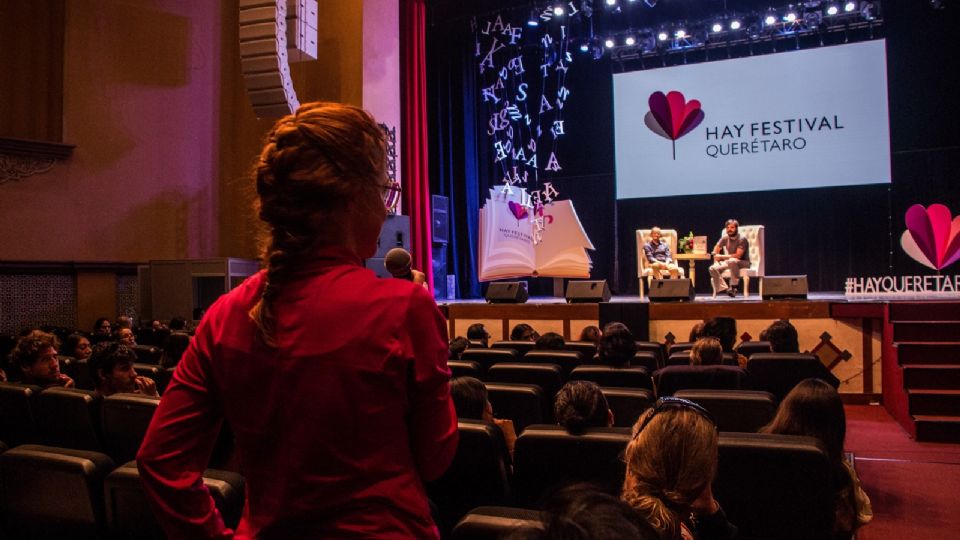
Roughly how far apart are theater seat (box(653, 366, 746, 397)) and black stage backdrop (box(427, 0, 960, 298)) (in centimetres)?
770

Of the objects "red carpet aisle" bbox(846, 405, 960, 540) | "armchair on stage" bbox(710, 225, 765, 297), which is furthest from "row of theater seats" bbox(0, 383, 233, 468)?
"armchair on stage" bbox(710, 225, 765, 297)

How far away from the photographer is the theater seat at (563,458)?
182 cm

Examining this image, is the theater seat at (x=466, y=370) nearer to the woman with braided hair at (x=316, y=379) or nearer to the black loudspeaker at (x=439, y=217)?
the woman with braided hair at (x=316, y=379)

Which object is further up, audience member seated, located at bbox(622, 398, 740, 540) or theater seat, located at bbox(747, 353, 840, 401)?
audience member seated, located at bbox(622, 398, 740, 540)

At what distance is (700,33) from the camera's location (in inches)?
391

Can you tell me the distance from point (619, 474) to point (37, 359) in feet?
9.12

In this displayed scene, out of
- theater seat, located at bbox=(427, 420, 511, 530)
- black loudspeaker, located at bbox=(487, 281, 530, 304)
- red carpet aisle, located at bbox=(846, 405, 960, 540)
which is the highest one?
black loudspeaker, located at bbox=(487, 281, 530, 304)

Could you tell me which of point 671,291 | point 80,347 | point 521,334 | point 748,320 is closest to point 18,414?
point 80,347

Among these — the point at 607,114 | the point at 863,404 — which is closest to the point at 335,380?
the point at 863,404

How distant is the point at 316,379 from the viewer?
2.74 feet

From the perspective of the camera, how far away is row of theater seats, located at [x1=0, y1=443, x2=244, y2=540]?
160cm

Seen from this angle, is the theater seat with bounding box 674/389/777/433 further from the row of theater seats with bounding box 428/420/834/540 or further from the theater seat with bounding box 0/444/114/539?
the theater seat with bounding box 0/444/114/539

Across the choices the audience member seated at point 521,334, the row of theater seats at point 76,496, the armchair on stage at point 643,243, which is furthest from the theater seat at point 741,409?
the armchair on stage at point 643,243

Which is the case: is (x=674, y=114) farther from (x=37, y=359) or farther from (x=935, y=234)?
(x=37, y=359)
